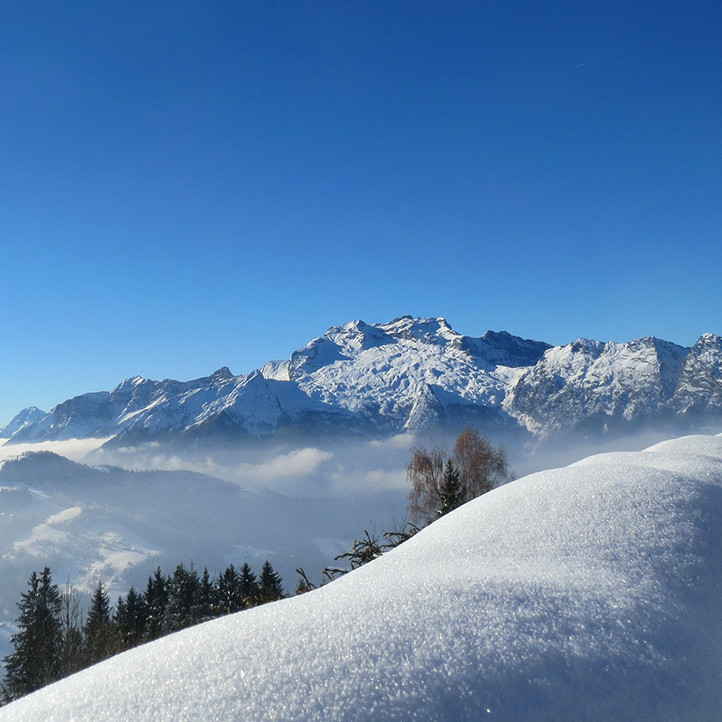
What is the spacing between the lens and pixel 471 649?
5.45 feet

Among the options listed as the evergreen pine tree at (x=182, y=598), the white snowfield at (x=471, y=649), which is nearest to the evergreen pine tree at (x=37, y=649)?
the evergreen pine tree at (x=182, y=598)

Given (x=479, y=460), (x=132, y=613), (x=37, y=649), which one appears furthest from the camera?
Result: (x=132, y=613)

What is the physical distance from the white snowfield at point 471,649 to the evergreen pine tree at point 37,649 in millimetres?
25293

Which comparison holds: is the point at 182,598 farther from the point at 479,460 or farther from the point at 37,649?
the point at 479,460

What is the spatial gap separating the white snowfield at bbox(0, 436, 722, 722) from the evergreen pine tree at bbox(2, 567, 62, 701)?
25293 mm

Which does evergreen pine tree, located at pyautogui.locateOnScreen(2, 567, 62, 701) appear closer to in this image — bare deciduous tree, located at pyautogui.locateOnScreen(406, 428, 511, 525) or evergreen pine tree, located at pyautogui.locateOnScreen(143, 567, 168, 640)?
evergreen pine tree, located at pyautogui.locateOnScreen(143, 567, 168, 640)

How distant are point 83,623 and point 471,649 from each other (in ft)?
128

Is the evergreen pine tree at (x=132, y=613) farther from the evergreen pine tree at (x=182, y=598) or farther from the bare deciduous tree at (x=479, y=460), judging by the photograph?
the bare deciduous tree at (x=479, y=460)

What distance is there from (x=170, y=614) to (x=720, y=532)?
45.5m

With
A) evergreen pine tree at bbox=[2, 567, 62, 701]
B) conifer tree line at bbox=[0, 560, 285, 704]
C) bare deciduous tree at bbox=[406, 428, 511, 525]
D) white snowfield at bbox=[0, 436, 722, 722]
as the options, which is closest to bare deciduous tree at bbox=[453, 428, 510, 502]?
bare deciduous tree at bbox=[406, 428, 511, 525]

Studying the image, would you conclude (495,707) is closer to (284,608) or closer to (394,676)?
(394,676)

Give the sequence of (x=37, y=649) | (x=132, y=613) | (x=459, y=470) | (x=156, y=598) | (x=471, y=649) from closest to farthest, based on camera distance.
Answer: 1. (x=471, y=649)
2. (x=459, y=470)
3. (x=37, y=649)
4. (x=132, y=613)
5. (x=156, y=598)

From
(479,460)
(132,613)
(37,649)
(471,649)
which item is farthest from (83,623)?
(471,649)

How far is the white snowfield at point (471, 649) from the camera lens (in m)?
1.46
